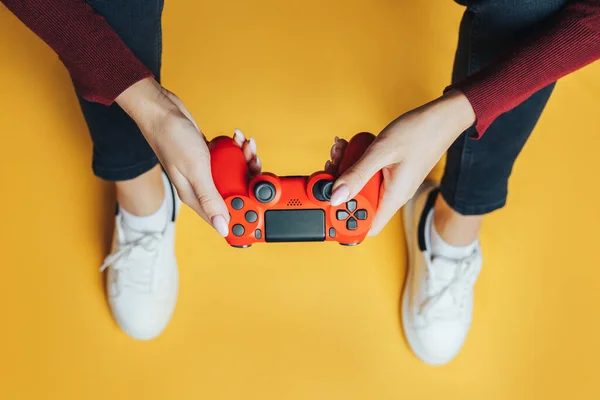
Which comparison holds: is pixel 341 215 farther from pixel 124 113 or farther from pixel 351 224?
pixel 124 113

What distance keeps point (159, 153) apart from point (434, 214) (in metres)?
0.49

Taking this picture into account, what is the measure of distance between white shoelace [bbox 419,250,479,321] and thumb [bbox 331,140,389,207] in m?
0.37

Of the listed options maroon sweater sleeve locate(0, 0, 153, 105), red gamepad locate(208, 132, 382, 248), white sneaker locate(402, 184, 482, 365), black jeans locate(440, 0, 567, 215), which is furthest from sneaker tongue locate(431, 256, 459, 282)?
maroon sweater sleeve locate(0, 0, 153, 105)

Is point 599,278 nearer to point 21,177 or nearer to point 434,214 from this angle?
point 434,214

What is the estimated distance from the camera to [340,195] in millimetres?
542

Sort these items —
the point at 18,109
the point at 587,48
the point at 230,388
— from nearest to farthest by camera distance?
the point at 587,48 < the point at 230,388 < the point at 18,109

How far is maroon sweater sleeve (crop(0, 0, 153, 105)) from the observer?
0.55 metres

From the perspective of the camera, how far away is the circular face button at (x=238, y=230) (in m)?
0.58

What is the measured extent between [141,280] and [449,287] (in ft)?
1.63

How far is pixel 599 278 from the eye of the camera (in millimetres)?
931

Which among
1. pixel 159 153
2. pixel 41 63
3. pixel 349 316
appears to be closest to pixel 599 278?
pixel 349 316

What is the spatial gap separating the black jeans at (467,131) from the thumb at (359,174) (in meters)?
0.19

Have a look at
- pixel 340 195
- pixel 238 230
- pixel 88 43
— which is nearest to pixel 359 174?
pixel 340 195

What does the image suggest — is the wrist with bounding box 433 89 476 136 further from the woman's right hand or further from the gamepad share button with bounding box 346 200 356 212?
the woman's right hand
